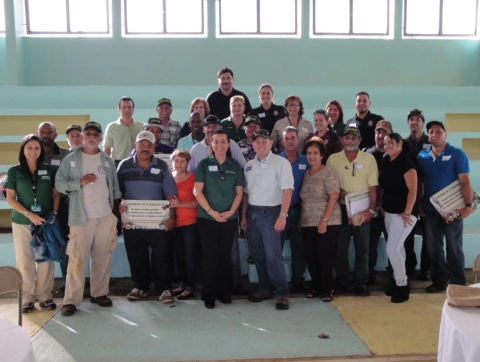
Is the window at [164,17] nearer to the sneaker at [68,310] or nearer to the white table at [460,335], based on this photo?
the sneaker at [68,310]

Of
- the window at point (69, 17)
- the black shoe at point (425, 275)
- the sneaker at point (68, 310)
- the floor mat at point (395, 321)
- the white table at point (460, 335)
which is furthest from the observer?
the window at point (69, 17)

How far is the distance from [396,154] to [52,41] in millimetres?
7429

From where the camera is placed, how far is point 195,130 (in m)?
5.00

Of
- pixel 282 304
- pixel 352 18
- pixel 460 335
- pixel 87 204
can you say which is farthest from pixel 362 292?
pixel 352 18

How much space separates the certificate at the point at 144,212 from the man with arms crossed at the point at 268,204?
0.82 meters

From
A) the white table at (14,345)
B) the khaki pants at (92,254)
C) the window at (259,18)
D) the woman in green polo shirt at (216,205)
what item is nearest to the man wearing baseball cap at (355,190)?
the woman in green polo shirt at (216,205)

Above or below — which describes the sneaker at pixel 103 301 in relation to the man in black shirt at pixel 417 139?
below

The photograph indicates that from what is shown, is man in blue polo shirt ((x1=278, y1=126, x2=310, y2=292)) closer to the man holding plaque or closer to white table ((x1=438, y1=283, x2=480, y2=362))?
the man holding plaque

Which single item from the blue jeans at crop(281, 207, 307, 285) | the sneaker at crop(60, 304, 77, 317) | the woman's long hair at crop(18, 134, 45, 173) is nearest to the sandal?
the blue jeans at crop(281, 207, 307, 285)

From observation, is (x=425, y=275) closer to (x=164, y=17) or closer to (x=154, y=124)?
(x=154, y=124)

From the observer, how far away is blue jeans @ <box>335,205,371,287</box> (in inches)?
179

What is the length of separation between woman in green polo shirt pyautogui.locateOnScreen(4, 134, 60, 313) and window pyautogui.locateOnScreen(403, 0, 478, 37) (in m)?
8.16

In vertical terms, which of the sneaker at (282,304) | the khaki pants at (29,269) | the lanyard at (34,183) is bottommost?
the sneaker at (282,304)

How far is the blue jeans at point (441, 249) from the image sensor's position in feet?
14.9
